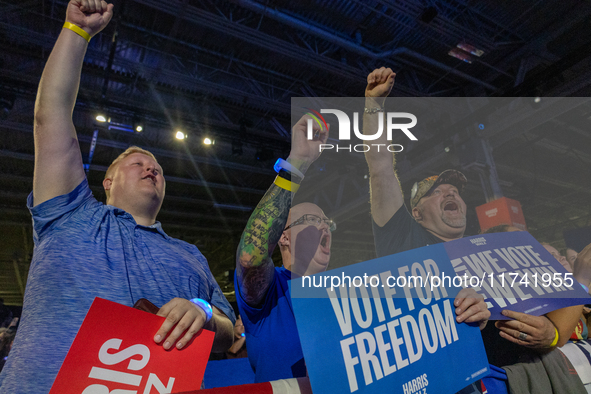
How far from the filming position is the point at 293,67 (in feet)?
17.5

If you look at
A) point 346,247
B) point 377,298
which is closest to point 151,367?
point 377,298

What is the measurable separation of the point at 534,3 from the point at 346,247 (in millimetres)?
10562

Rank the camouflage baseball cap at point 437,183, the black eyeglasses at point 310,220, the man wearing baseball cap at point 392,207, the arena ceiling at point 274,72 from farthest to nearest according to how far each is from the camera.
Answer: the arena ceiling at point 274,72
the camouflage baseball cap at point 437,183
the black eyeglasses at point 310,220
the man wearing baseball cap at point 392,207

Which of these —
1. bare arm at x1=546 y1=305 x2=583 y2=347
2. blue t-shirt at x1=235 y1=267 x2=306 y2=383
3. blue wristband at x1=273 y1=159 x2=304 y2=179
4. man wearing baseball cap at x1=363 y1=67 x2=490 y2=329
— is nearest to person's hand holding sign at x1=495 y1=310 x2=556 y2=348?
bare arm at x1=546 y1=305 x2=583 y2=347

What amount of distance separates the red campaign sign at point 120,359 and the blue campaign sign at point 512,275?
2.66 feet

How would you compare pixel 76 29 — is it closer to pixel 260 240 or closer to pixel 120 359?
pixel 260 240

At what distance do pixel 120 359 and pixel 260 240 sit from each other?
0.50 meters

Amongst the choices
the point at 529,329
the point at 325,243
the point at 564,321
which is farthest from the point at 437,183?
the point at 529,329

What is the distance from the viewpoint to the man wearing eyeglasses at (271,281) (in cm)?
105

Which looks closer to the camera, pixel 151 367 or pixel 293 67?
pixel 151 367

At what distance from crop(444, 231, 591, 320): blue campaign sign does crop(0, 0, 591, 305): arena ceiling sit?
3.90 meters

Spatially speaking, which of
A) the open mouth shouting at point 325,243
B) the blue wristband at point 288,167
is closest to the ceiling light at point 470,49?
the open mouth shouting at point 325,243

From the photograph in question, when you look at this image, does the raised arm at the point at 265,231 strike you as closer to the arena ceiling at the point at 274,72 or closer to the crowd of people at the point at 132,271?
the crowd of people at the point at 132,271

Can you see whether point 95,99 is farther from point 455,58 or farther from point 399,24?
point 455,58
